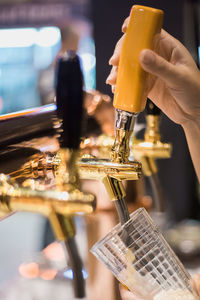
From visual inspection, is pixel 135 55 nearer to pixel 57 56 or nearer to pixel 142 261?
pixel 57 56

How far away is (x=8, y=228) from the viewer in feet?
4.07

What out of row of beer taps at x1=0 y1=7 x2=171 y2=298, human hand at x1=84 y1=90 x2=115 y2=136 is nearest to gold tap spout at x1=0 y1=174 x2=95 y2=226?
row of beer taps at x1=0 y1=7 x2=171 y2=298

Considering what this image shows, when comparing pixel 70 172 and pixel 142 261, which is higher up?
pixel 70 172

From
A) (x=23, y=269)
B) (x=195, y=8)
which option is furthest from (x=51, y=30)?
(x=23, y=269)

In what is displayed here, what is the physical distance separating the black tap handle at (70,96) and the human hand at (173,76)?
0.41ft

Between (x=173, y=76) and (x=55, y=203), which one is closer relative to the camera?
(x=55, y=203)

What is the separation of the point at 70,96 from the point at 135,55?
151 millimetres

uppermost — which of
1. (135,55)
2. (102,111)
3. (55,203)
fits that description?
(135,55)

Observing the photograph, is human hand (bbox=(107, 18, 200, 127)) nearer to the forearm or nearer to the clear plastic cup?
the forearm

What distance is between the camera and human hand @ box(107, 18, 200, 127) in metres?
0.52

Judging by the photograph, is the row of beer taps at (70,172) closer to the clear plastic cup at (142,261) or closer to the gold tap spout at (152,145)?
the clear plastic cup at (142,261)

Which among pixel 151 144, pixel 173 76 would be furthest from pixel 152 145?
pixel 173 76

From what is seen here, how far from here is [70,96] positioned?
417mm

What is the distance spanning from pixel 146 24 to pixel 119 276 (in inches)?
13.0
